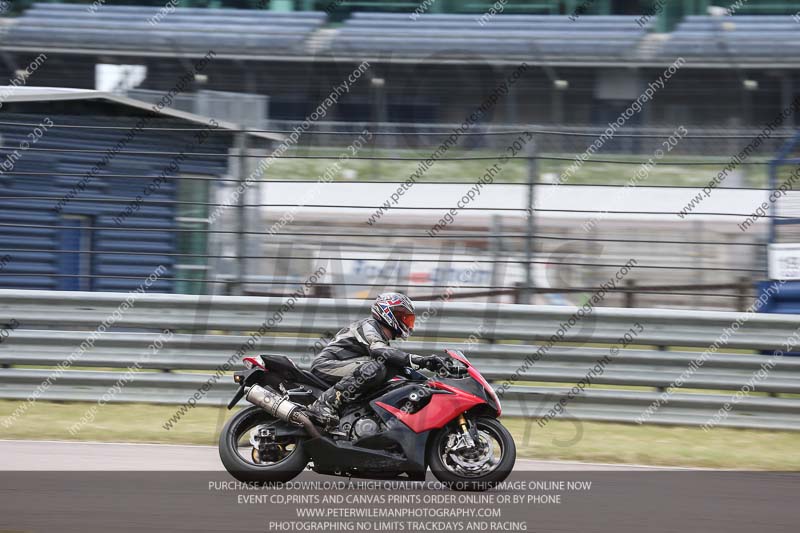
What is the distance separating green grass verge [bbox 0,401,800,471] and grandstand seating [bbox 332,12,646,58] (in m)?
16.5

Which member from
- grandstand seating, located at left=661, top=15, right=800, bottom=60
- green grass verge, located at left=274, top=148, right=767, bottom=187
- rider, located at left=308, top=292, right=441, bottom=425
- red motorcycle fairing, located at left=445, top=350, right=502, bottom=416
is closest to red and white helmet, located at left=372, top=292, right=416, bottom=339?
rider, located at left=308, top=292, right=441, bottom=425

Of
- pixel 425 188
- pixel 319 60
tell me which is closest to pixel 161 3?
pixel 319 60

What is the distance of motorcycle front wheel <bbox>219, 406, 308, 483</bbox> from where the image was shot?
7.16 meters

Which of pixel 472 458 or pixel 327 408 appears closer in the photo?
pixel 472 458

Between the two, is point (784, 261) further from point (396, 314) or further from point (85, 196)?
point (85, 196)

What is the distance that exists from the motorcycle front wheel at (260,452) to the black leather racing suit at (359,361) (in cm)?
49

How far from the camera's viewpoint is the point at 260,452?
7.25 metres

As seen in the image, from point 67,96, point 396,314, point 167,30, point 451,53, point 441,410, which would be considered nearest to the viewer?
point 441,410

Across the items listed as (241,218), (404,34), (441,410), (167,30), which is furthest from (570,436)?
(167,30)

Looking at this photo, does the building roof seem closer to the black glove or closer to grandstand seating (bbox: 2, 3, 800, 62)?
the black glove

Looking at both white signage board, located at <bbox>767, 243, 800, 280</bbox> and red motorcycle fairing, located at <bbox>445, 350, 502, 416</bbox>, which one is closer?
red motorcycle fairing, located at <bbox>445, 350, 502, 416</bbox>

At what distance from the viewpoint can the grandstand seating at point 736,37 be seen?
2431cm

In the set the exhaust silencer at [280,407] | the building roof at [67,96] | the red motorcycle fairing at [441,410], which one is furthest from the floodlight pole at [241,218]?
the red motorcycle fairing at [441,410]

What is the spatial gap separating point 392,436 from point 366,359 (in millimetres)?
633
